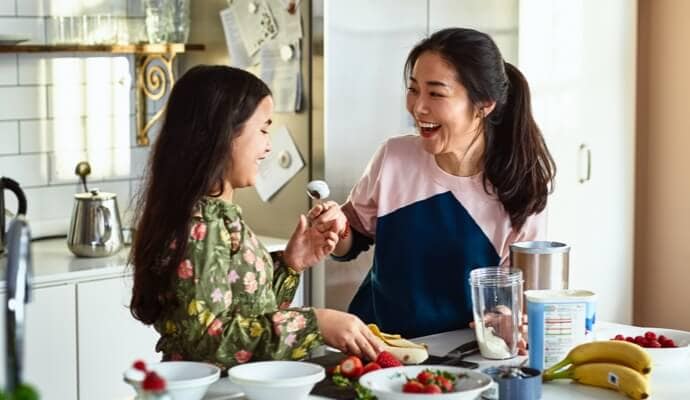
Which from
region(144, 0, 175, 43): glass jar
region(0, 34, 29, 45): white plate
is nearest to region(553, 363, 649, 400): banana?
region(0, 34, 29, 45): white plate

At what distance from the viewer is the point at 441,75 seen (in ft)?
9.87

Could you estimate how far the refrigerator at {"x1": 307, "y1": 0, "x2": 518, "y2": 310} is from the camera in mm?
3645

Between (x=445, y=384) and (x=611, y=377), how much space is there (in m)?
0.37

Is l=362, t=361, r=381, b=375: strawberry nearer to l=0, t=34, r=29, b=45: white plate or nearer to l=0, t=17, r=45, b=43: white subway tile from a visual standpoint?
l=0, t=34, r=29, b=45: white plate

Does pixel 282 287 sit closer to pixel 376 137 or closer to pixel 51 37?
pixel 376 137

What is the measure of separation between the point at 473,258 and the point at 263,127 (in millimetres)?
709

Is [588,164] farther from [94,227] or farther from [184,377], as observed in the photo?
[184,377]

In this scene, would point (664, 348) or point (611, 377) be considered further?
point (664, 348)

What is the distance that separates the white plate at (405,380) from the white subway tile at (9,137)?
1939mm

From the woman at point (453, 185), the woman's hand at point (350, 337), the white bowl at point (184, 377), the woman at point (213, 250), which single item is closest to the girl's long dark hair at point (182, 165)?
the woman at point (213, 250)

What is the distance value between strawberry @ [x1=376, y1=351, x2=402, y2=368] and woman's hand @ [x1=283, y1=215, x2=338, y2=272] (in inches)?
17.9

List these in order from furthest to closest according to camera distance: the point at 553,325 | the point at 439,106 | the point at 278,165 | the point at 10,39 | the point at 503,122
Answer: the point at 278,165, the point at 10,39, the point at 503,122, the point at 439,106, the point at 553,325

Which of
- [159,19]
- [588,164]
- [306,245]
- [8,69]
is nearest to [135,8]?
[159,19]

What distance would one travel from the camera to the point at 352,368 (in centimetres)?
235
